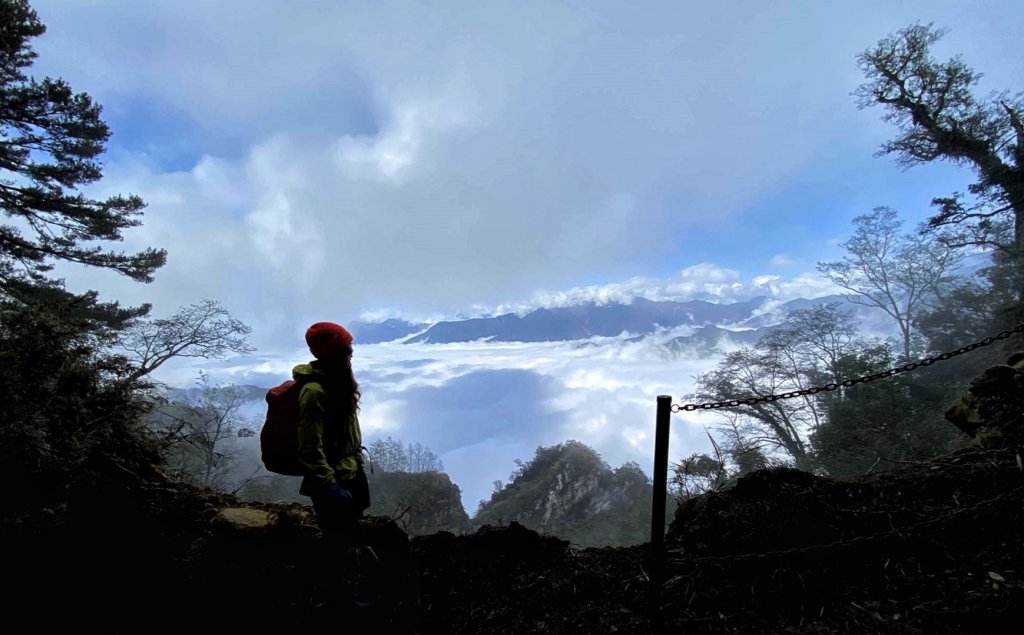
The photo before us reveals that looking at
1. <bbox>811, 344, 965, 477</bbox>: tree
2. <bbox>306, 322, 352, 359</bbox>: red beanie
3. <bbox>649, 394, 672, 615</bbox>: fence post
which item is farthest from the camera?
<bbox>811, 344, 965, 477</bbox>: tree

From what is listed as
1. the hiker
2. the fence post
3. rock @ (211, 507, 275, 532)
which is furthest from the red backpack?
the fence post

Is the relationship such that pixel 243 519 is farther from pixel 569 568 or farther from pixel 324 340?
pixel 569 568

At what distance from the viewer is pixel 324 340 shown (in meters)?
2.67

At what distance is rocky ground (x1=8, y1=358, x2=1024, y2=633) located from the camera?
2.23m

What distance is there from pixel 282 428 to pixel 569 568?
2.08 meters

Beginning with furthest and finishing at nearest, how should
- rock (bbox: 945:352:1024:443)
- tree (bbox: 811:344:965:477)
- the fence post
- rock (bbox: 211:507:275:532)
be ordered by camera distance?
1. tree (bbox: 811:344:965:477)
2. rock (bbox: 945:352:1024:443)
3. rock (bbox: 211:507:275:532)
4. the fence post

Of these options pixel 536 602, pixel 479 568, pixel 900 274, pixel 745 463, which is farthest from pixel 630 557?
pixel 900 274

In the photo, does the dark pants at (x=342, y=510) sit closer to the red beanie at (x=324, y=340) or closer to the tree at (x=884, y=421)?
the red beanie at (x=324, y=340)

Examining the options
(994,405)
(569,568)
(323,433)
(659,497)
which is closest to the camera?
(659,497)

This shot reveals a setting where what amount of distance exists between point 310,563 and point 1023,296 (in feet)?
63.0

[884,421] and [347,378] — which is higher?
[884,421]

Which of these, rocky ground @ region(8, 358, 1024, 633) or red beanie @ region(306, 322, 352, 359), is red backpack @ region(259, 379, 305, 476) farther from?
rocky ground @ region(8, 358, 1024, 633)

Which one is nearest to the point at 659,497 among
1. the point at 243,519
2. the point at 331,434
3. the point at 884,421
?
the point at 331,434

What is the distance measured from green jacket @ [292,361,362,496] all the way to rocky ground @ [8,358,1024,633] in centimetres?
66
